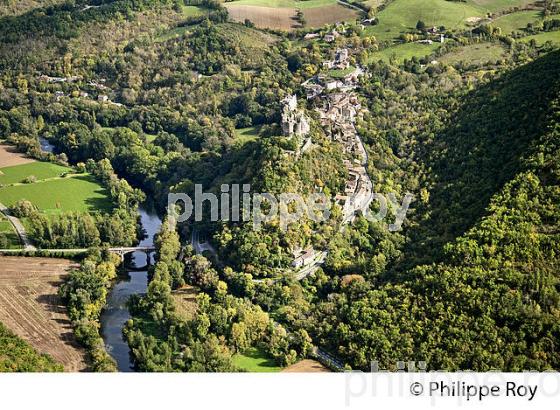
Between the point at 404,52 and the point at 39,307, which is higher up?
the point at 404,52

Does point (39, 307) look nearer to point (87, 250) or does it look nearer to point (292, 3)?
point (87, 250)

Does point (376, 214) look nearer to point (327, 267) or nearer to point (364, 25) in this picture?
point (327, 267)

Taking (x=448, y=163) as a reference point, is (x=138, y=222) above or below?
below

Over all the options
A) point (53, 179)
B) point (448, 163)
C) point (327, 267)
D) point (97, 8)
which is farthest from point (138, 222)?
point (97, 8)

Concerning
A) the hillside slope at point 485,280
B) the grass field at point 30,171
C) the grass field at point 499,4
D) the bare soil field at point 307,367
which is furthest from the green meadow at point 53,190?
the grass field at point 499,4

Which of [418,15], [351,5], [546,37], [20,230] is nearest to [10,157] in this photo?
[20,230]

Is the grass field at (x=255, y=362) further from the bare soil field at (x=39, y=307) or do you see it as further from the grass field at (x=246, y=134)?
the grass field at (x=246, y=134)
